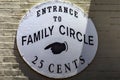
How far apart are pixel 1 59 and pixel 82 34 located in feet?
4.00

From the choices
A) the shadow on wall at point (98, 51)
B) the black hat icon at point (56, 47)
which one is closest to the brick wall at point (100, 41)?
the shadow on wall at point (98, 51)

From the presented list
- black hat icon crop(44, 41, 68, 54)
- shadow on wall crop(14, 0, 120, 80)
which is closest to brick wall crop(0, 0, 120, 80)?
shadow on wall crop(14, 0, 120, 80)

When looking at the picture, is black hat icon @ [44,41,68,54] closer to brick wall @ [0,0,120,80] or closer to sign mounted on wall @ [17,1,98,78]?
sign mounted on wall @ [17,1,98,78]

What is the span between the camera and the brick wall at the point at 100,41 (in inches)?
237

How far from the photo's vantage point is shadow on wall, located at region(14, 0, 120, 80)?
19.7 feet

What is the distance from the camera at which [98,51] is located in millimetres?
6109

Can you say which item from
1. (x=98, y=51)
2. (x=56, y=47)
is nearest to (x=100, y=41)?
(x=98, y=51)

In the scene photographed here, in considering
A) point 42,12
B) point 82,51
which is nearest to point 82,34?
point 82,51

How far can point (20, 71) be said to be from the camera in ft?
19.7

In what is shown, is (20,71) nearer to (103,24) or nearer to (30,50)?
(30,50)

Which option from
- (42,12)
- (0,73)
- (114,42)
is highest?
(42,12)

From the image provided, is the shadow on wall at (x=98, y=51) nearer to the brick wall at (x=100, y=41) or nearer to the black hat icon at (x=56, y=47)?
the brick wall at (x=100, y=41)

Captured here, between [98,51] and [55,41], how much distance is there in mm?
651

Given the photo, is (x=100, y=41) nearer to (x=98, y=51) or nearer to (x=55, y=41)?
(x=98, y=51)
